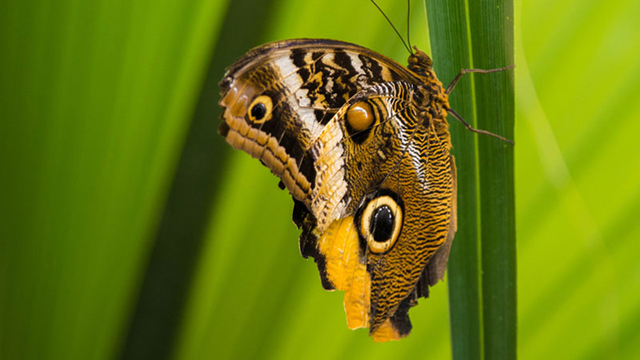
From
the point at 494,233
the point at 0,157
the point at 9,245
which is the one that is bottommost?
the point at 9,245

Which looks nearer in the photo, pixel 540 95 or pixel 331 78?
pixel 331 78

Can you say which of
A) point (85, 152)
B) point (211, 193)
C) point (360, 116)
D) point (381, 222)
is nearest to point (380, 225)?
point (381, 222)

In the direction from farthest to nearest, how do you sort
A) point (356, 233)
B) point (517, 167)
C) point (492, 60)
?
point (517, 167) < point (356, 233) < point (492, 60)

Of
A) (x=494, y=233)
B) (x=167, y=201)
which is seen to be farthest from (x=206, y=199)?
(x=494, y=233)

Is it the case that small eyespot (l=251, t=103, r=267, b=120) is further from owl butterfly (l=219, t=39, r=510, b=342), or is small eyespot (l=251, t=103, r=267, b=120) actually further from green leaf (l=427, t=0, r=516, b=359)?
green leaf (l=427, t=0, r=516, b=359)

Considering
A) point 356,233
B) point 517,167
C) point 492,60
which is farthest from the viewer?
point 517,167

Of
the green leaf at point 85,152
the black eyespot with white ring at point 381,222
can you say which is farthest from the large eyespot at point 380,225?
the green leaf at point 85,152

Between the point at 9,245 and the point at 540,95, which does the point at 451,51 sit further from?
the point at 9,245

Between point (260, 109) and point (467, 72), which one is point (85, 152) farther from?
point (467, 72)
